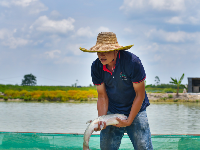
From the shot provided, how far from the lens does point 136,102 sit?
2.34m

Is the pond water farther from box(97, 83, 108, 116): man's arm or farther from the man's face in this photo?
the man's face

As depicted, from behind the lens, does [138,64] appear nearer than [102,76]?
Yes

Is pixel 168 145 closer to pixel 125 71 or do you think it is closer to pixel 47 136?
pixel 47 136

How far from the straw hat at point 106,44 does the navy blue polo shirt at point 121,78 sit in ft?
0.39

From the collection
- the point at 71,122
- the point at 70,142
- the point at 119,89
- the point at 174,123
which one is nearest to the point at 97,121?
the point at 119,89

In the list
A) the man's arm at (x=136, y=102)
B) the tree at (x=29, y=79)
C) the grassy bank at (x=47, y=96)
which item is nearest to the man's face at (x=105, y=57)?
the man's arm at (x=136, y=102)

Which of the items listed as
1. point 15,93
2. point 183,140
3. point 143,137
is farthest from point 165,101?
point 143,137

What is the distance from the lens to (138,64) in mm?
2250

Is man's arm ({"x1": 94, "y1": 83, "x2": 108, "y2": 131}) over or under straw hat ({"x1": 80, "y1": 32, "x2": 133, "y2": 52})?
under

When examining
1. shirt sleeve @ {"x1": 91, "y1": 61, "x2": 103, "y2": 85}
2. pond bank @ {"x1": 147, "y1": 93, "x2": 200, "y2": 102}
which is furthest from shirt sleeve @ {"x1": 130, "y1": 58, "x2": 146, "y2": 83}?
pond bank @ {"x1": 147, "y1": 93, "x2": 200, "y2": 102}

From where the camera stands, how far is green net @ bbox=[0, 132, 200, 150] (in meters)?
3.96

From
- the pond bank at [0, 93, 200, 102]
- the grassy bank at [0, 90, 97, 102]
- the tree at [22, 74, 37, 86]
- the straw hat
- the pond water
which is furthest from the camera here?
the tree at [22, 74, 37, 86]

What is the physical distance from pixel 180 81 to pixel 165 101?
15.1 ft

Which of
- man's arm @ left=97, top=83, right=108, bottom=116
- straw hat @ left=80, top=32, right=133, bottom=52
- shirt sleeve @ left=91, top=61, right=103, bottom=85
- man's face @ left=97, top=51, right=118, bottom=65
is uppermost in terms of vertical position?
straw hat @ left=80, top=32, right=133, bottom=52
